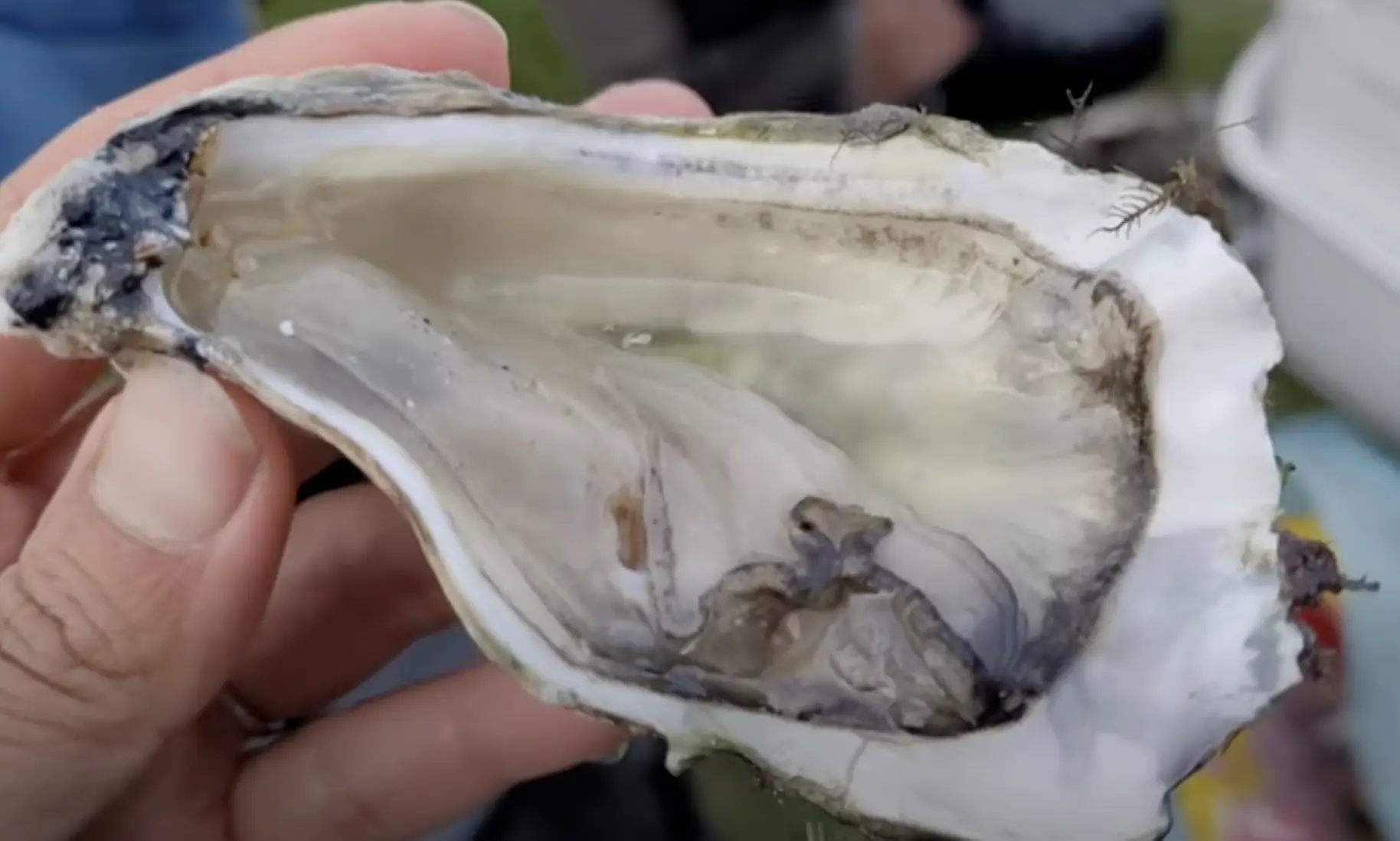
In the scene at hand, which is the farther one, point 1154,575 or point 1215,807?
point 1215,807

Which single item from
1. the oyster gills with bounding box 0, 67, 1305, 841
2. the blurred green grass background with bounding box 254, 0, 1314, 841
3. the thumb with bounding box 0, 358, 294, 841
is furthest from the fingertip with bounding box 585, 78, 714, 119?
the blurred green grass background with bounding box 254, 0, 1314, 841

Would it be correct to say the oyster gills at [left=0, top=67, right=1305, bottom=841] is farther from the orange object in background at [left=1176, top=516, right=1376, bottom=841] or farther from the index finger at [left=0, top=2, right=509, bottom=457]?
the orange object in background at [left=1176, top=516, right=1376, bottom=841]

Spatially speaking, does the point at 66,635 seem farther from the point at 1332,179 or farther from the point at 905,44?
the point at 905,44

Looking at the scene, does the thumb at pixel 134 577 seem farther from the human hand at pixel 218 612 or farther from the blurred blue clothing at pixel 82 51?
the blurred blue clothing at pixel 82 51

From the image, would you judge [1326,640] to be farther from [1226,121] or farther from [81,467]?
[81,467]

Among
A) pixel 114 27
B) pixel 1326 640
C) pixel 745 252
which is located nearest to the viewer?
pixel 745 252

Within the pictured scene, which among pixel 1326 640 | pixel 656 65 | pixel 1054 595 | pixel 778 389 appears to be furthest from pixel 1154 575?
pixel 656 65
